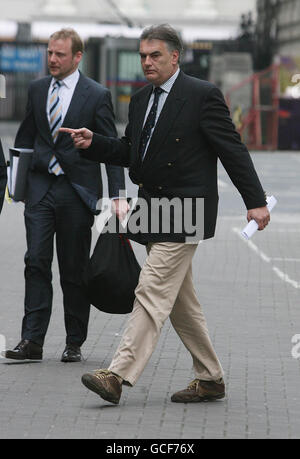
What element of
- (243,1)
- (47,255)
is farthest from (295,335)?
(243,1)

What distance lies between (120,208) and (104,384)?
Result: 3.72ft

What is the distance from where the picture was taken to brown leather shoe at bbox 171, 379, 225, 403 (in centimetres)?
642

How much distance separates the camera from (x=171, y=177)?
20.5 ft

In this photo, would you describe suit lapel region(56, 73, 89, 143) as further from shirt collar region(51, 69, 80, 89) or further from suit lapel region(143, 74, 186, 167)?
suit lapel region(143, 74, 186, 167)

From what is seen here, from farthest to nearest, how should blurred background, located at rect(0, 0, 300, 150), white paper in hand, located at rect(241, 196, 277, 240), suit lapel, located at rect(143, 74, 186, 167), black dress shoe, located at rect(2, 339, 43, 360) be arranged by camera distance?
blurred background, located at rect(0, 0, 300, 150) < black dress shoe, located at rect(2, 339, 43, 360) < suit lapel, located at rect(143, 74, 186, 167) < white paper in hand, located at rect(241, 196, 277, 240)

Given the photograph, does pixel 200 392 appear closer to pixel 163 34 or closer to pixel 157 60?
pixel 157 60

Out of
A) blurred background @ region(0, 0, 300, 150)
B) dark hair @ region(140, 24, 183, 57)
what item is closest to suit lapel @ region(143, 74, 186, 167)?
dark hair @ region(140, 24, 183, 57)

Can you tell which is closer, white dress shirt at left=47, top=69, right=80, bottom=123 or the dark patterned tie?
the dark patterned tie

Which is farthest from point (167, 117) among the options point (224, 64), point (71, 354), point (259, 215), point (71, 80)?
point (224, 64)

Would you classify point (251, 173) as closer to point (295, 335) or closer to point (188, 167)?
point (188, 167)

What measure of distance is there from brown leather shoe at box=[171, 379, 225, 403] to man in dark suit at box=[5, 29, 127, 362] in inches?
Answer: 45.4

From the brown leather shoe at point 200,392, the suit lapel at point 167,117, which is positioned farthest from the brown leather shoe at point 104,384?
the suit lapel at point 167,117
